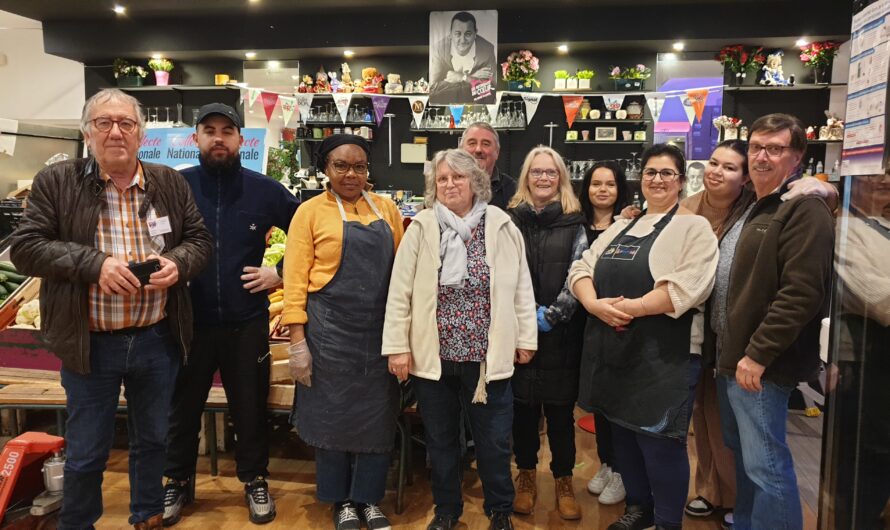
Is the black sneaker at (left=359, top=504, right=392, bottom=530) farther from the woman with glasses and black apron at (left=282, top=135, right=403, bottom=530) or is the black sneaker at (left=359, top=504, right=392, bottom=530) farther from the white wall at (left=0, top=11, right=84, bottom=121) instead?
the white wall at (left=0, top=11, right=84, bottom=121)

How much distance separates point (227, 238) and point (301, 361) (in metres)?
0.63

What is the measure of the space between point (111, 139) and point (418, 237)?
1.12 metres

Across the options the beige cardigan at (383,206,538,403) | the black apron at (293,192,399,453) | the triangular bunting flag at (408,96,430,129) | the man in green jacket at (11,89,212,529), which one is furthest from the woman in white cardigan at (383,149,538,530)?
the triangular bunting flag at (408,96,430,129)

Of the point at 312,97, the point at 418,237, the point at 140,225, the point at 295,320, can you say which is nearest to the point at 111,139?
the point at 140,225

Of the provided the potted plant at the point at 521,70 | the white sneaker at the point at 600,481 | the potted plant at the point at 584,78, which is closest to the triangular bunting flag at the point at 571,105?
the potted plant at the point at 584,78

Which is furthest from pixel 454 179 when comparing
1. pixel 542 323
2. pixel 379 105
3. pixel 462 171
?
pixel 379 105

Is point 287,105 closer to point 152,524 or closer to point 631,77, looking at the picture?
point 631,77

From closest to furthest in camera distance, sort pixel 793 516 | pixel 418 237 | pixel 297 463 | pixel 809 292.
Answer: pixel 809 292 → pixel 793 516 → pixel 418 237 → pixel 297 463

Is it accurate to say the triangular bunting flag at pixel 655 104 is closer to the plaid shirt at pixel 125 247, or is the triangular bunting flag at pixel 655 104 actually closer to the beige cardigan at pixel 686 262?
the beige cardigan at pixel 686 262

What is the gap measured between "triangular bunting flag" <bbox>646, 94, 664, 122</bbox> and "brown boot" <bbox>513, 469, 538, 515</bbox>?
5.35 metres

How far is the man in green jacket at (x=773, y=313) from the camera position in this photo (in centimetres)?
179

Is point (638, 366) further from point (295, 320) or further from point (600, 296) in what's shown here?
point (295, 320)

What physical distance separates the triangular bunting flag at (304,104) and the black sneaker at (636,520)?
6091 mm

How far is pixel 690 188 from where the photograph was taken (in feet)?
20.0
